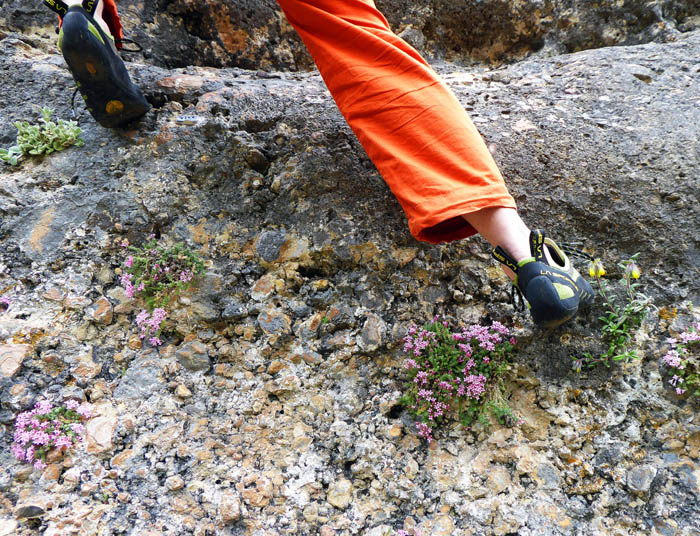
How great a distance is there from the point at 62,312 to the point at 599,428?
259cm

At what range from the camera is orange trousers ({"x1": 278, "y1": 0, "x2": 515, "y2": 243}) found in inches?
67.6

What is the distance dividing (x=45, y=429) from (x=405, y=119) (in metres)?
2.06

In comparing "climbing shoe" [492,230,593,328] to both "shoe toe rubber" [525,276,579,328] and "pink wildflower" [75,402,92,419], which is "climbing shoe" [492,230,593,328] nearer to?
"shoe toe rubber" [525,276,579,328]

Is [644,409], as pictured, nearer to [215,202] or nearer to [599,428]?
[599,428]

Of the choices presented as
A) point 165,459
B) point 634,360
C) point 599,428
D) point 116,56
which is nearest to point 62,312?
point 165,459

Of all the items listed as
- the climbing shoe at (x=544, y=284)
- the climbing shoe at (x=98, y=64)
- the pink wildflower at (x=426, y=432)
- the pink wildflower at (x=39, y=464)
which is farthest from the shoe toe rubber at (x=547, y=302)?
the climbing shoe at (x=98, y=64)

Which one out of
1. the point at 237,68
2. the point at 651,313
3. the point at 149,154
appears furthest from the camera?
the point at 237,68

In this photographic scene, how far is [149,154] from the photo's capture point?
8.21ft

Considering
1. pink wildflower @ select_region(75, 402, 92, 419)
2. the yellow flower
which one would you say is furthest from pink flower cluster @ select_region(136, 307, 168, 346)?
the yellow flower

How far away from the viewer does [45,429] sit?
180cm

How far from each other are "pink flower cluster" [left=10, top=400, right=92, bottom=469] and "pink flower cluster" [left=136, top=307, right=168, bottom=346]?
1.35 feet

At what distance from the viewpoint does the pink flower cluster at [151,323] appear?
2.11 meters

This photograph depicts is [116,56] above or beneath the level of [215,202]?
above

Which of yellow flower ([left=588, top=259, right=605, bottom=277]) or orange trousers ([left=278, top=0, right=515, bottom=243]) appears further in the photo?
yellow flower ([left=588, top=259, right=605, bottom=277])
